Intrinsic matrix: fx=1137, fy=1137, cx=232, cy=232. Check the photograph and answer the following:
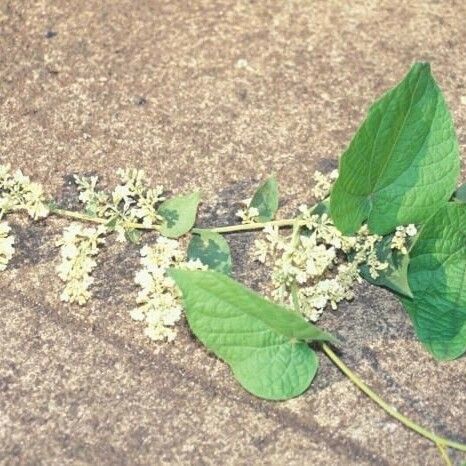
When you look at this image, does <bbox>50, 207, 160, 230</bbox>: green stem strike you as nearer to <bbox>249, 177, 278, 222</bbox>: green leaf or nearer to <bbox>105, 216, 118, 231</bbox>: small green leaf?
<bbox>105, 216, 118, 231</bbox>: small green leaf

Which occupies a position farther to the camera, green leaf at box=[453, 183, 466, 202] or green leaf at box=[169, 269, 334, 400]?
green leaf at box=[453, 183, 466, 202]

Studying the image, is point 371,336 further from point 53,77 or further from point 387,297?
point 53,77

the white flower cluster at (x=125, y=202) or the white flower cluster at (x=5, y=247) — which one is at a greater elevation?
the white flower cluster at (x=125, y=202)

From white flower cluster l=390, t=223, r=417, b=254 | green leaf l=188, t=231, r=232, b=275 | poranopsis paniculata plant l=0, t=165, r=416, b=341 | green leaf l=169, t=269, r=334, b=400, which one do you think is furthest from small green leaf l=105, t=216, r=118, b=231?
white flower cluster l=390, t=223, r=417, b=254

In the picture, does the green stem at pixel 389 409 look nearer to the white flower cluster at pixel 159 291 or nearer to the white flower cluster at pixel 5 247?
the white flower cluster at pixel 159 291

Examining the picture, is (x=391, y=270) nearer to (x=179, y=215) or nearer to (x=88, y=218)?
(x=179, y=215)

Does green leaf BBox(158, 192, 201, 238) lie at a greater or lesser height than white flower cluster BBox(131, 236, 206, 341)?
greater

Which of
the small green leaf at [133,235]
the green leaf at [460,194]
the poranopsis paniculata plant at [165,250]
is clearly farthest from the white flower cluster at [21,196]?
the green leaf at [460,194]
